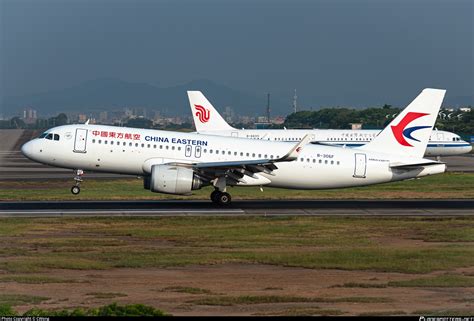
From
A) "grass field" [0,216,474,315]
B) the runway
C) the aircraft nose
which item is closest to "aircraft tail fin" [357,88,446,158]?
the runway

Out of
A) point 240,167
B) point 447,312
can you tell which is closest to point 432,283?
point 447,312

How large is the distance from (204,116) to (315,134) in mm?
12969

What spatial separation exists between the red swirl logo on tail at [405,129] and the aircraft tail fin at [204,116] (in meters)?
48.9

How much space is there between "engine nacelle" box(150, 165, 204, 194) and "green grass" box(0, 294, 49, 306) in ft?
61.2

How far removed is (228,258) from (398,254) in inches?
222

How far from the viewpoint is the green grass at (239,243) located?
88.7 ft

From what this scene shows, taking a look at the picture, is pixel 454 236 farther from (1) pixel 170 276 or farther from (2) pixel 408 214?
(1) pixel 170 276

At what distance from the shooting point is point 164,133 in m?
43.6

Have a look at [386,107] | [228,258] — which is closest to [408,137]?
[228,258]

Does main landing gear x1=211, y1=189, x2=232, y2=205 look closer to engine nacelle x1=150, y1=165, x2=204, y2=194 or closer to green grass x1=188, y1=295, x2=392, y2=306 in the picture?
engine nacelle x1=150, y1=165, x2=204, y2=194

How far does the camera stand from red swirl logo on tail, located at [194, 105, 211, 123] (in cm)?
9450

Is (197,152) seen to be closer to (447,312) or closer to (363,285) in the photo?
(363,285)

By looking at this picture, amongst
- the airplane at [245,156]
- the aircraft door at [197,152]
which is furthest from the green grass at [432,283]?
the aircraft door at [197,152]

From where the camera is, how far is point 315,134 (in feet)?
292
